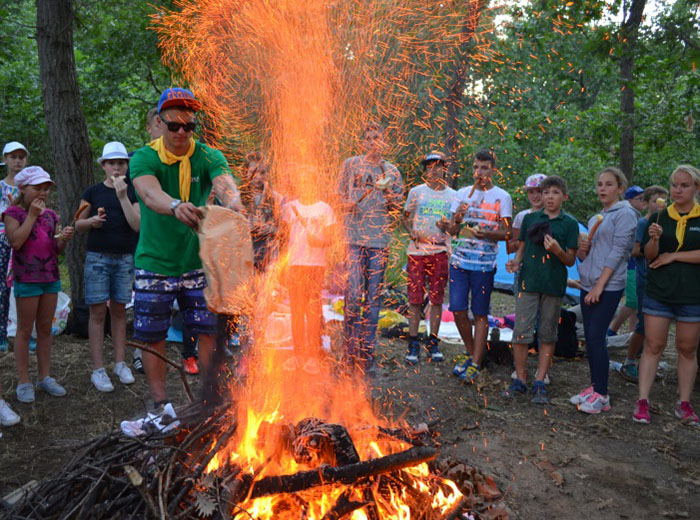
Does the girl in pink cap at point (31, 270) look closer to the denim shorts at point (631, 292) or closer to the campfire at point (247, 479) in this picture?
the campfire at point (247, 479)

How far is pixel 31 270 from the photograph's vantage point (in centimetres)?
488

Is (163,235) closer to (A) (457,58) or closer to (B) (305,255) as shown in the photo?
(B) (305,255)

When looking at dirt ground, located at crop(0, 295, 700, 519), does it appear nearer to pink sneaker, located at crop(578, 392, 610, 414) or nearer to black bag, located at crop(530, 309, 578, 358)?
pink sneaker, located at crop(578, 392, 610, 414)

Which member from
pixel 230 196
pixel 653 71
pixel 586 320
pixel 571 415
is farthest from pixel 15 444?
pixel 653 71

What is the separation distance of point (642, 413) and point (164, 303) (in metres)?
4.64

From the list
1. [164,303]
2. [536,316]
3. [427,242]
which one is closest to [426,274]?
[427,242]

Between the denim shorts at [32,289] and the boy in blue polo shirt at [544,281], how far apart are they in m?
4.87

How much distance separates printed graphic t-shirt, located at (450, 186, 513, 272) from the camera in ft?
20.6

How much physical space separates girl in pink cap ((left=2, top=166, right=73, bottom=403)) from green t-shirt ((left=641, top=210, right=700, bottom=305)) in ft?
19.6

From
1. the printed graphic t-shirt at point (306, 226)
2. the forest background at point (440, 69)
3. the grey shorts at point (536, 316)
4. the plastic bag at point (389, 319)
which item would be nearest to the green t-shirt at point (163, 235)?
the printed graphic t-shirt at point (306, 226)

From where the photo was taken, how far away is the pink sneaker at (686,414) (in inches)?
202

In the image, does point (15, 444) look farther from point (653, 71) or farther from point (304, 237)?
point (653, 71)

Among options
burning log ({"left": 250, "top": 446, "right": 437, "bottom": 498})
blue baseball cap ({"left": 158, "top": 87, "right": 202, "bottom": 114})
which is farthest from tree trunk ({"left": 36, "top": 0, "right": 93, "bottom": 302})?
burning log ({"left": 250, "top": 446, "right": 437, "bottom": 498})

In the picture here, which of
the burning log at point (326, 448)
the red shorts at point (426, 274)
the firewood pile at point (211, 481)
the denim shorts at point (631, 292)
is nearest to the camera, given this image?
the firewood pile at point (211, 481)
